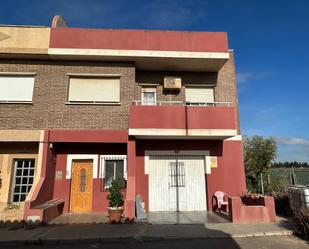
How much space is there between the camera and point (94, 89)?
11.5 meters

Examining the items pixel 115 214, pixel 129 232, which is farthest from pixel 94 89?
pixel 129 232

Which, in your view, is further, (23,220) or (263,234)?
(23,220)

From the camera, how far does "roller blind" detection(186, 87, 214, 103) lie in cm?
1284

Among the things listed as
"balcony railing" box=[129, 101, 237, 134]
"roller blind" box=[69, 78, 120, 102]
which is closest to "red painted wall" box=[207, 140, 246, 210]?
"balcony railing" box=[129, 101, 237, 134]

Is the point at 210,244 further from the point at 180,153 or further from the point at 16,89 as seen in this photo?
the point at 16,89

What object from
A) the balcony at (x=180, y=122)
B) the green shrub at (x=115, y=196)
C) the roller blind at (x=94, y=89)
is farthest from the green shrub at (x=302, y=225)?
the roller blind at (x=94, y=89)

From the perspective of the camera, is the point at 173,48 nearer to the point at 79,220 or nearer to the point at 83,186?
the point at 83,186

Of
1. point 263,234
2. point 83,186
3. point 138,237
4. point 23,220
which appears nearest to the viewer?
point 138,237

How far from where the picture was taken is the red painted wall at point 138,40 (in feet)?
37.3

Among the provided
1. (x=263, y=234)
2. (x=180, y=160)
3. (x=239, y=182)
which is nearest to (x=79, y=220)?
(x=180, y=160)

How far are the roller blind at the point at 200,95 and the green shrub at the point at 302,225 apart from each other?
653 centimetres

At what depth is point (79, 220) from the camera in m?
9.77

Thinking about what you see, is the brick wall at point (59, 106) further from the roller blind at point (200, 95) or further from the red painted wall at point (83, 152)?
the roller blind at point (200, 95)

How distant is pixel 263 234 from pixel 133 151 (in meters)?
5.51
